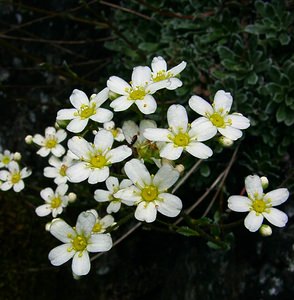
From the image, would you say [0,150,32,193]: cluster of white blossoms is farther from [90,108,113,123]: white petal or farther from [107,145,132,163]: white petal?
[107,145,132,163]: white petal

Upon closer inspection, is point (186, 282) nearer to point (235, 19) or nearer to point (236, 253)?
point (236, 253)

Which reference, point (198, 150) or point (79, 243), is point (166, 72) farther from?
point (79, 243)

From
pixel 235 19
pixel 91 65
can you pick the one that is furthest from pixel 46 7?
pixel 235 19

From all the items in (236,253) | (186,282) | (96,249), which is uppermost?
(96,249)

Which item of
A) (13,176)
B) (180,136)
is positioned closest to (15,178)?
(13,176)

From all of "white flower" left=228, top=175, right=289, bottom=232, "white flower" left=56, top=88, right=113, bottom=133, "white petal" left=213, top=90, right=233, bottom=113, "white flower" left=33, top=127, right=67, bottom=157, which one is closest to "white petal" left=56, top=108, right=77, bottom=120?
"white flower" left=56, top=88, right=113, bottom=133

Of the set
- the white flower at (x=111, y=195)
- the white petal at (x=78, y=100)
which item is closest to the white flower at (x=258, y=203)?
the white flower at (x=111, y=195)
